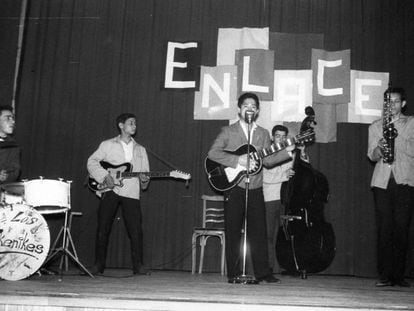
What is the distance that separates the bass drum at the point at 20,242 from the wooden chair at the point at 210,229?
6.56 feet

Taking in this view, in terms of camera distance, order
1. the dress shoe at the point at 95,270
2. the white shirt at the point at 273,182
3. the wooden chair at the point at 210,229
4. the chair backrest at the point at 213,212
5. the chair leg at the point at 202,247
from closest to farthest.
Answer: the dress shoe at the point at 95,270
the white shirt at the point at 273,182
the wooden chair at the point at 210,229
the chair leg at the point at 202,247
the chair backrest at the point at 213,212

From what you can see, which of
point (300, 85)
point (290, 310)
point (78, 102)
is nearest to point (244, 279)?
point (290, 310)

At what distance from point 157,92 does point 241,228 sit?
9.41 ft

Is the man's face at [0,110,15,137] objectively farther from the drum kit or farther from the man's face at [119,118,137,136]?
the man's face at [119,118,137,136]

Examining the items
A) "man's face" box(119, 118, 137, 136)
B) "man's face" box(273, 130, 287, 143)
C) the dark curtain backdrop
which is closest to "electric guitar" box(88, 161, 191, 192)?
"man's face" box(119, 118, 137, 136)

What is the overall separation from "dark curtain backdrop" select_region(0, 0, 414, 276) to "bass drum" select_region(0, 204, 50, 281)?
2.10 metres

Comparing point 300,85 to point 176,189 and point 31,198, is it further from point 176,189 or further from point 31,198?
point 31,198

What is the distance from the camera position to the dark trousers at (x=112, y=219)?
5.05 meters

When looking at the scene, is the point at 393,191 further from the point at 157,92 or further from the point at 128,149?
the point at 157,92

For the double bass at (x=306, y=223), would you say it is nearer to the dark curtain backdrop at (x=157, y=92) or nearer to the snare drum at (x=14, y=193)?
the dark curtain backdrop at (x=157, y=92)

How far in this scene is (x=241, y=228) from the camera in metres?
4.13

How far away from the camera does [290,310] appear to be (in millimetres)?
2711

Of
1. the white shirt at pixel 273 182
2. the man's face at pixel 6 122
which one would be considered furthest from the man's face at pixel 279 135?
the man's face at pixel 6 122

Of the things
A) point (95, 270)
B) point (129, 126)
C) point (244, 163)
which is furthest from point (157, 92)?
point (244, 163)
